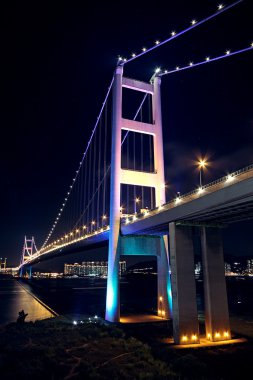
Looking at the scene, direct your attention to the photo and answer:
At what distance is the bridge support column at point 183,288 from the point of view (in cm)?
1911

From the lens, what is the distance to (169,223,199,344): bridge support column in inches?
752

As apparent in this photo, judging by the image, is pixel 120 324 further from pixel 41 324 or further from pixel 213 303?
pixel 213 303

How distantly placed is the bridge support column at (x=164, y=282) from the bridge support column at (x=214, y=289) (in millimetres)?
8089

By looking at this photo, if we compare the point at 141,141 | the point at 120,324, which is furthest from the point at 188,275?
the point at 141,141

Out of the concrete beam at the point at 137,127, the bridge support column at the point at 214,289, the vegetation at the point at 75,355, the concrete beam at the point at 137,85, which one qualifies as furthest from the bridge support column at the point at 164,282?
the concrete beam at the point at 137,85

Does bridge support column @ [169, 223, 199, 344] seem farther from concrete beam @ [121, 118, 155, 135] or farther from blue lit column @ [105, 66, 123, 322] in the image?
concrete beam @ [121, 118, 155, 135]

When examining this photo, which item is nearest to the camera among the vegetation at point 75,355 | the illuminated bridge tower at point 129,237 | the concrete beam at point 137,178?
the vegetation at point 75,355

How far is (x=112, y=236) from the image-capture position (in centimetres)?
2805

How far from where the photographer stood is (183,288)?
1958 cm

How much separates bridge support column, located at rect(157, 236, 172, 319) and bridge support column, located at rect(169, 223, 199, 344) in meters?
8.20

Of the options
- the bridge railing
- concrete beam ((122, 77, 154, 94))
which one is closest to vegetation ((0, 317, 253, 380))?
the bridge railing

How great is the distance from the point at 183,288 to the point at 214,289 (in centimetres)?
194

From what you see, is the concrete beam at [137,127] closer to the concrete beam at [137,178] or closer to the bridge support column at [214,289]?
the concrete beam at [137,178]

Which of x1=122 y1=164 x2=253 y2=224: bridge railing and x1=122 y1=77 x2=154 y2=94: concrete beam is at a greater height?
x1=122 y1=77 x2=154 y2=94: concrete beam
